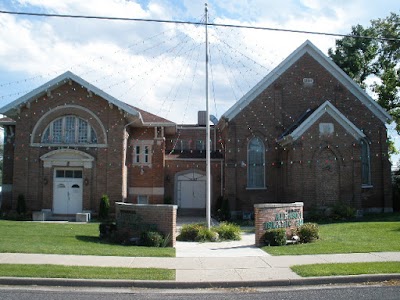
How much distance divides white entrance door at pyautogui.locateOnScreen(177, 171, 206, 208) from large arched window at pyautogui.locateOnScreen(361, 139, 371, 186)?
32.1 feet

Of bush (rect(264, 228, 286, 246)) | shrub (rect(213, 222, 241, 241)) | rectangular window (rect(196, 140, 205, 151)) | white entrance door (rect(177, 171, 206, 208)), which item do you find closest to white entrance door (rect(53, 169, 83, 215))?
white entrance door (rect(177, 171, 206, 208))

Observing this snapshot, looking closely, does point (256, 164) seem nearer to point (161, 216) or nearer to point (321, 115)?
point (321, 115)

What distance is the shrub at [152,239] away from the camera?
14.8 meters

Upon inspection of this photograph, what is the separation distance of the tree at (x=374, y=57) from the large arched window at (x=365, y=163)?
9026mm

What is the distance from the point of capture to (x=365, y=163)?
2709 centimetres

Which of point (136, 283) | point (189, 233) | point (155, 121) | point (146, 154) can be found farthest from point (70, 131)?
point (136, 283)

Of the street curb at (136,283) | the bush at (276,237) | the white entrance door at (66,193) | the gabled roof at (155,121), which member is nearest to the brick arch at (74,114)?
the white entrance door at (66,193)

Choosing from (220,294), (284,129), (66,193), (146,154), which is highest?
(284,129)

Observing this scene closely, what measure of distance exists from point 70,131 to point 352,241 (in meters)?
16.2

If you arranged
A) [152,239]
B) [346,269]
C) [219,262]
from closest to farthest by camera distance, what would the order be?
1. [346,269]
2. [219,262]
3. [152,239]

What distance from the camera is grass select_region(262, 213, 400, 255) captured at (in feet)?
44.2

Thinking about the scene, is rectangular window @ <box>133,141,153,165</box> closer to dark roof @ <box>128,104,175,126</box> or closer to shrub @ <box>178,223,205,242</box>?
dark roof @ <box>128,104,175,126</box>

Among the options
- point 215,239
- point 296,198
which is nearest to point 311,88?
point 296,198

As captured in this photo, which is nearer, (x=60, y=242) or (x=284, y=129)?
(x=60, y=242)
